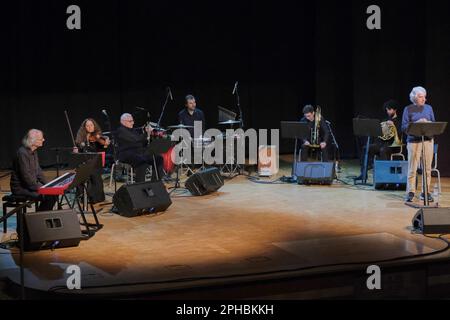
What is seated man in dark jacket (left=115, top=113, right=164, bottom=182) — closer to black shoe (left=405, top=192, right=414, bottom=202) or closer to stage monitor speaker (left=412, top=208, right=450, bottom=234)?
black shoe (left=405, top=192, right=414, bottom=202)

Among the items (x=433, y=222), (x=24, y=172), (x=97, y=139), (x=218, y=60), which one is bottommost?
(x=433, y=222)

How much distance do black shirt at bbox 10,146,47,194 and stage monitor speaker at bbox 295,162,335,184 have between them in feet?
13.6

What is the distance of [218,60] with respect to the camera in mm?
12625

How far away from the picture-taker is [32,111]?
11.7 meters

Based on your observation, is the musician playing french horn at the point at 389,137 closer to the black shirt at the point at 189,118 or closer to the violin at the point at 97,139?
the black shirt at the point at 189,118

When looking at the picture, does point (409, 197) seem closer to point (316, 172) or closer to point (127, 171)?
point (316, 172)

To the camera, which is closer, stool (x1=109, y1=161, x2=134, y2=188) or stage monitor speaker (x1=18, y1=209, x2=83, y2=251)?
stage monitor speaker (x1=18, y1=209, x2=83, y2=251)

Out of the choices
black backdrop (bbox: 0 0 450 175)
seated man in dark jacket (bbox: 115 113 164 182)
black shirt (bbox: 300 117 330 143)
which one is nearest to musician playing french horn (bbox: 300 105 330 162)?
black shirt (bbox: 300 117 330 143)

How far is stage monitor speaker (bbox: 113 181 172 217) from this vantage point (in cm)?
789

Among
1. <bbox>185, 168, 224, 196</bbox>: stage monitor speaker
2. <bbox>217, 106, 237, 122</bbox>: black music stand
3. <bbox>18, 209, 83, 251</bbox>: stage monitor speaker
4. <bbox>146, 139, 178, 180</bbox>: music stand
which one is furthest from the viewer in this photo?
<bbox>217, 106, 237, 122</bbox>: black music stand

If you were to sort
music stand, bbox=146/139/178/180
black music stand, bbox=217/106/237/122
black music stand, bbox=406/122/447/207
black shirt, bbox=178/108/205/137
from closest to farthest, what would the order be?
black music stand, bbox=406/122/447/207 < music stand, bbox=146/139/178/180 < black shirt, bbox=178/108/205/137 < black music stand, bbox=217/106/237/122

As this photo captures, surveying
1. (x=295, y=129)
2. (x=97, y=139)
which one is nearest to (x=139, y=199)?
(x=97, y=139)

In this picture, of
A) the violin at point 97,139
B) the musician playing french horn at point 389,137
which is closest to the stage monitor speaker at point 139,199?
the violin at point 97,139

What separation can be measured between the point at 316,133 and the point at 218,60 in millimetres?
3088
